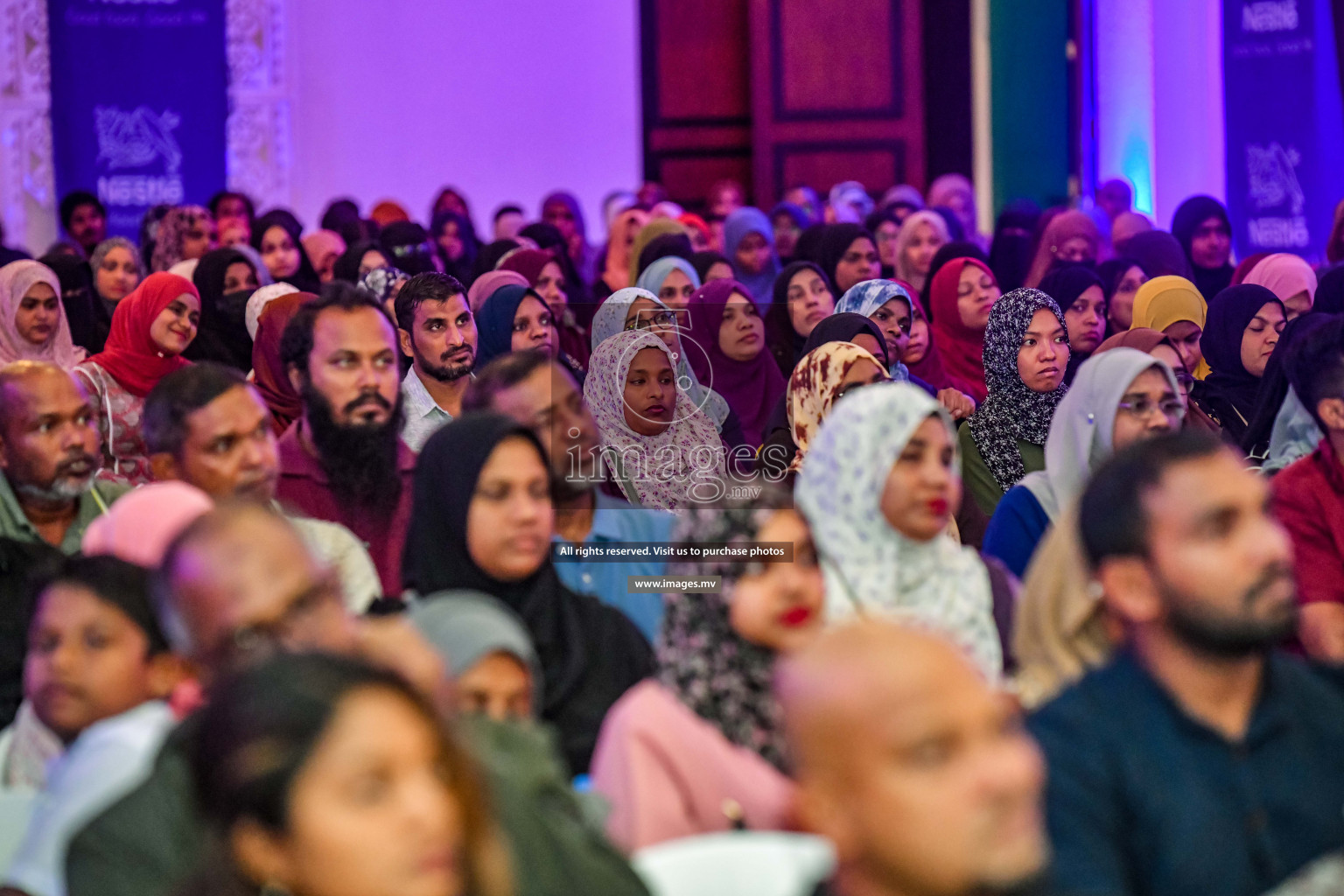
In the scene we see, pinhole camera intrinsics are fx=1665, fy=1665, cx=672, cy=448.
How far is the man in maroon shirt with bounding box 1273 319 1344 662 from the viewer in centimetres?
341

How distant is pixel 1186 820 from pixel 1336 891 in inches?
7.5

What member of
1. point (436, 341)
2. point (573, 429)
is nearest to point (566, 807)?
point (573, 429)

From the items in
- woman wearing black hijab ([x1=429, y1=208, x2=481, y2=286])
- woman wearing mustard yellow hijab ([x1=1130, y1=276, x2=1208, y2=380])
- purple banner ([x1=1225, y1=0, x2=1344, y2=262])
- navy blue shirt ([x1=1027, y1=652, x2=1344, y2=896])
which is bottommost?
navy blue shirt ([x1=1027, y1=652, x2=1344, y2=896])

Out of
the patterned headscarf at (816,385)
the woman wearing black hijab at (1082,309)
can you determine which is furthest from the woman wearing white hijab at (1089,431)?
the woman wearing black hijab at (1082,309)

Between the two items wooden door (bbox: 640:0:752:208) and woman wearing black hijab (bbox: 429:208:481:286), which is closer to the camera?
woman wearing black hijab (bbox: 429:208:481:286)

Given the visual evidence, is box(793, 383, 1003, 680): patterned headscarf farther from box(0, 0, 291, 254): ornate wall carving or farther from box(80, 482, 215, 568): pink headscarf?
box(0, 0, 291, 254): ornate wall carving

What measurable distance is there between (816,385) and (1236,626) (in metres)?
1.95

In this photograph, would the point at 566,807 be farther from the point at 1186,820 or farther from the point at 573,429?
the point at 573,429

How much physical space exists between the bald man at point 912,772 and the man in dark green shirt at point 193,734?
42cm

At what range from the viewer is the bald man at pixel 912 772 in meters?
1.63

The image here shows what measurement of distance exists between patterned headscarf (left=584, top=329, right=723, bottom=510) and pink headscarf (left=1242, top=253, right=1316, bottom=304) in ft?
9.80

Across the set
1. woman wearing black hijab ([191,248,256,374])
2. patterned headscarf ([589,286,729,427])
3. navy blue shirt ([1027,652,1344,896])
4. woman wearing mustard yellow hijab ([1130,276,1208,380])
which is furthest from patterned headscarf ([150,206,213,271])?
navy blue shirt ([1027,652,1344,896])

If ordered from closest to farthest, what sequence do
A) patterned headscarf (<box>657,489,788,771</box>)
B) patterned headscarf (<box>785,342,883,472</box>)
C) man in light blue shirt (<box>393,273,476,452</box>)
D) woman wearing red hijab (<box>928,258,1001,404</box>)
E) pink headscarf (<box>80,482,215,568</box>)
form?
patterned headscarf (<box>657,489,788,771</box>)
pink headscarf (<box>80,482,215,568</box>)
patterned headscarf (<box>785,342,883,472</box>)
man in light blue shirt (<box>393,273,476,452</box>)
woman wearing red hijab (<box>928,258,1001,404</box>)

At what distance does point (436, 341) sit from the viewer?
4.88 meters
